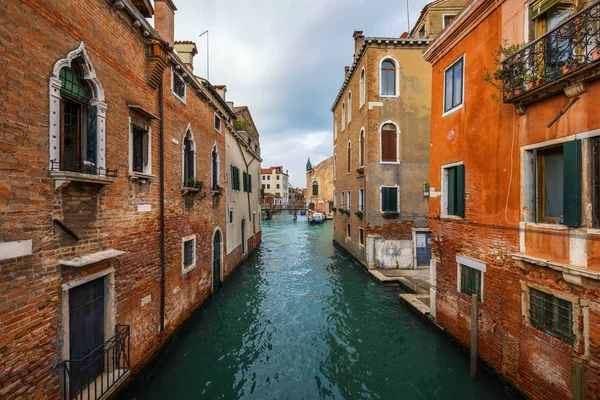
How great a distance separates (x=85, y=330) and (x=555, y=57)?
844 cm

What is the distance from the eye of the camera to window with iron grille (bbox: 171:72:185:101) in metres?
7.23

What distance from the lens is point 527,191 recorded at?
15.5 feet

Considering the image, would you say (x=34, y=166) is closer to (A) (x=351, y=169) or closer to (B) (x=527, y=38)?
(B) (x=527, y=38)

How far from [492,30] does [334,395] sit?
8.16 metres

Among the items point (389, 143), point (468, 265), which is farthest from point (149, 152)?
point (389, 143)

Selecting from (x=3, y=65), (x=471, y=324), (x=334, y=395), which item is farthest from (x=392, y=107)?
(x=3, y=65)

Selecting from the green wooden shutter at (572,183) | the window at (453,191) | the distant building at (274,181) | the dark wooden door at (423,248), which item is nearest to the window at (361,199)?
the dark wooden door at (423,248)

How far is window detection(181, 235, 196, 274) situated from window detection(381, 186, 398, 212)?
889 centimetres

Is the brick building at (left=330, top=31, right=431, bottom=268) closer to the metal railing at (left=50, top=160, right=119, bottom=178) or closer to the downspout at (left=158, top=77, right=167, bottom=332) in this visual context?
the downspout at (left=158, top=77, right=167, bottom=332)

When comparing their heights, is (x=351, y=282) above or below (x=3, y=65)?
below

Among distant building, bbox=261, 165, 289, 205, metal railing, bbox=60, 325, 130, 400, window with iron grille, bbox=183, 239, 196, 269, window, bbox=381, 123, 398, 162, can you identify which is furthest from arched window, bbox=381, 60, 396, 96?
distant building, bbox=261, 165, 289, 205

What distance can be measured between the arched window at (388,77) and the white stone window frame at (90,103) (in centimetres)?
1201

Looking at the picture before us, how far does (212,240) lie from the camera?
10.1 metres

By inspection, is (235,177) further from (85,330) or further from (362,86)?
(85,330)
